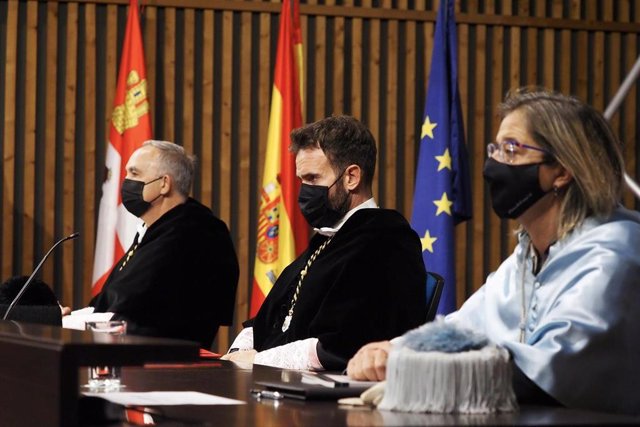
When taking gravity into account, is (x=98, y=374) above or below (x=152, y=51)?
below

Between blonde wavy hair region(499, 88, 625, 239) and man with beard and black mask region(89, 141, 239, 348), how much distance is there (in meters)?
2.70

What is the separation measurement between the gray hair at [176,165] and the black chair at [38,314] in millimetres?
1500

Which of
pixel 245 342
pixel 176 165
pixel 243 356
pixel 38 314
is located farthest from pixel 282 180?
pixel 38 314

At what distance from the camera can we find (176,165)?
521 centimetres

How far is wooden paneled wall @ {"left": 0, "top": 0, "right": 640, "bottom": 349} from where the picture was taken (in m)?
6.95

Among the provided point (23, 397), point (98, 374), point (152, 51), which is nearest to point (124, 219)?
point (152, 51)

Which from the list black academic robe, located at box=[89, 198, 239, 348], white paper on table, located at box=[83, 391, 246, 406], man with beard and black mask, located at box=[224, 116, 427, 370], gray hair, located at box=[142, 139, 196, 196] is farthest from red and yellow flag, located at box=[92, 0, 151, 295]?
white paper on table, located at box=[83, 391, 246, 406]

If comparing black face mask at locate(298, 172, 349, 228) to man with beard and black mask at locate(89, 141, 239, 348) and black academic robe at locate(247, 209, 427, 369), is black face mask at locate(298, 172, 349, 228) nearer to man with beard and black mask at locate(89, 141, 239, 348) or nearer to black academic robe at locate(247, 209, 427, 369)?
black academic robe at locate(247, 209, 427, 369)

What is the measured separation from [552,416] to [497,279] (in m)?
0.87

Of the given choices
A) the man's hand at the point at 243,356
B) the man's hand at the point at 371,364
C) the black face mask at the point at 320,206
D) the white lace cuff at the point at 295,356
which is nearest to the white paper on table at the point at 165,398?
the man's hand at the point at 371,364

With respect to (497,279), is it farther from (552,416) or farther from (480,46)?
(480,46)

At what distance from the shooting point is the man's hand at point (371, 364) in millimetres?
2238

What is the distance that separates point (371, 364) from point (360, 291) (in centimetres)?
148

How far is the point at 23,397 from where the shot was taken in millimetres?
2000
